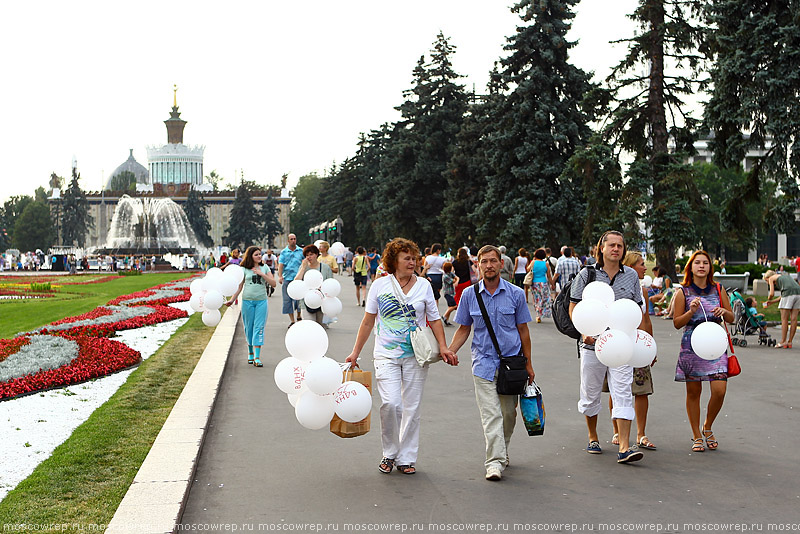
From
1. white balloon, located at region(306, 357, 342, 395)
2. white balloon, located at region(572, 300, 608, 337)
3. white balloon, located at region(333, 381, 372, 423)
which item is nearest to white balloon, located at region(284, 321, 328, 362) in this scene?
white balloon, located at region(306, 357, 342, 395)

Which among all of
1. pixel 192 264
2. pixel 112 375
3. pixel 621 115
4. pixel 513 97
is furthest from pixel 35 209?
pixel 112 375

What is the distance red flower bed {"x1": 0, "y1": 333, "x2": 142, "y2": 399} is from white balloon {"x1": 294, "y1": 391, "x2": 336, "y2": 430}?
5002 mm

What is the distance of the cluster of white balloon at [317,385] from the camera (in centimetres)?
641

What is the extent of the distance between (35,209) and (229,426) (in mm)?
148187

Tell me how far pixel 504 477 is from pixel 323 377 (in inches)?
56.7

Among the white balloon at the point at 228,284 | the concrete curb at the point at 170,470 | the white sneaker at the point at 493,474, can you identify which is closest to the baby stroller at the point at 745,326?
the white balloon at the point at 228,284

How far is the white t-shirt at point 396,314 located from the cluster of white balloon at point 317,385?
359 millimetres

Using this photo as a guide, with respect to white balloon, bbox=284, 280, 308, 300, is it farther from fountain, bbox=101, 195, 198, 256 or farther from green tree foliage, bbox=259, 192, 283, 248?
green tree foliage, bbox=259, 192, 283, 248

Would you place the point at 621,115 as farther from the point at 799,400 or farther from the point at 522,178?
the point at 799,400

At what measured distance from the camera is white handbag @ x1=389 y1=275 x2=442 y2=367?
6672 millimetres

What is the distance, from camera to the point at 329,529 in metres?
5.38

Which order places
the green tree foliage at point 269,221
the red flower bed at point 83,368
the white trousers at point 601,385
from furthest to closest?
the green tree foliage at point 269,221 → the red flower bed at point 83,368 → the white trousers at point 601,385

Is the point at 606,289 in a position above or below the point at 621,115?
below

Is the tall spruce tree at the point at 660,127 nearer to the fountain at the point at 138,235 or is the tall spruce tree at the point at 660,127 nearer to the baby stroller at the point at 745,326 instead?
the baby stroller at the point at 745,326
